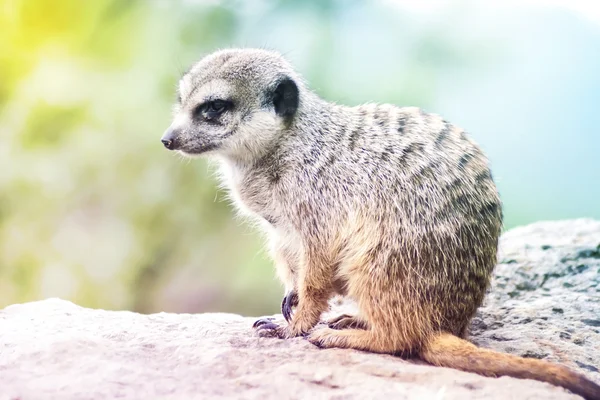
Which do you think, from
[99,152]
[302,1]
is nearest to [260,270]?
[99,152]

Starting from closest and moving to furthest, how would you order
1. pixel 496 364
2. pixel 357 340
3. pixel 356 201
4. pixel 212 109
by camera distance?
pixel 496 364 < pixel 357 340 < pixel 356 201 < pixel 212 109

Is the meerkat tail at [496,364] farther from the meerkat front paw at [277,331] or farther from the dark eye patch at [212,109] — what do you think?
the dark eye patch at [212,109]

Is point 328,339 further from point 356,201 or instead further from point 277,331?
point 356,201

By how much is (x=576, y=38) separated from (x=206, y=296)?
257 cm

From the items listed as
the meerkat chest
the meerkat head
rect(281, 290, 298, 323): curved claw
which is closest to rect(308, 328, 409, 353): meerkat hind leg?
rect(281, 290, 298, 323): curved claw

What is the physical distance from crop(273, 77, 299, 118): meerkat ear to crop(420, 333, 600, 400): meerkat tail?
975mm

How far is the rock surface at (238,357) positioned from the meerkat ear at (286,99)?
2.67 ft

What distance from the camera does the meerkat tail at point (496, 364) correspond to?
163 centimetres

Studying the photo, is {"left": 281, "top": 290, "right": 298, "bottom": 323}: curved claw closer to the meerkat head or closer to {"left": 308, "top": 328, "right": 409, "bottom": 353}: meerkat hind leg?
{"left": 308, "top": 328, "right": 409, "bottom": 353}: meerkat hind leg

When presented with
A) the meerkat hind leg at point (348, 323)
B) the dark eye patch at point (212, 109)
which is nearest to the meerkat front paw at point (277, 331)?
the meerkat hind leg at point (348, 323)

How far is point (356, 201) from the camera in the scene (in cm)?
215

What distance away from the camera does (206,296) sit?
12.8 feet

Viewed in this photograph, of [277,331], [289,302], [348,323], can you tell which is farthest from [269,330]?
[348,323]

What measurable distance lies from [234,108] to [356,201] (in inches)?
22.4
